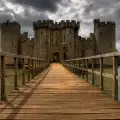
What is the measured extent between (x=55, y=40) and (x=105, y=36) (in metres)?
12.0

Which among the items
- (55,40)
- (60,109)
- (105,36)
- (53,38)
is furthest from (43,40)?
(60,109)

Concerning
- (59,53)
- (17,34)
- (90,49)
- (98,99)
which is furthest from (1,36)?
(98,99)

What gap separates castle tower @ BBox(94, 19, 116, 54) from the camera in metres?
64.8

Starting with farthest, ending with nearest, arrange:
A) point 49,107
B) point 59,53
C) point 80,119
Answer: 1. point 59,53
2. point 49,107
3. point 80,119

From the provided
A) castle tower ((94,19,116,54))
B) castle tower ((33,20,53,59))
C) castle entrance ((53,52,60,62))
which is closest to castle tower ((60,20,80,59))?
castle entrance ((53,52,60,62))

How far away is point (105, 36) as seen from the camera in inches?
2544

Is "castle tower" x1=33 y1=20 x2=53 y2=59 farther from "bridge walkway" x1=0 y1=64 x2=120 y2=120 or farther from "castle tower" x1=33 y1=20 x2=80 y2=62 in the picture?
"bridge walkway" x1=0 y1=64 x2=120 y2=120

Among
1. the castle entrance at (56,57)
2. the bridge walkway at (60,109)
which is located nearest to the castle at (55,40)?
the castle entrance at (56,57)

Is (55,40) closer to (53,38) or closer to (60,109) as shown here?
(53,38)

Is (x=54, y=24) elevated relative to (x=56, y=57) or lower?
elevated

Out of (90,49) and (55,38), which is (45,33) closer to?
(55,38)

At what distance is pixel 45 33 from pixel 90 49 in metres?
11.7

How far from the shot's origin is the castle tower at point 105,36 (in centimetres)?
6475

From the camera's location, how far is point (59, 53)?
63.8 metres
